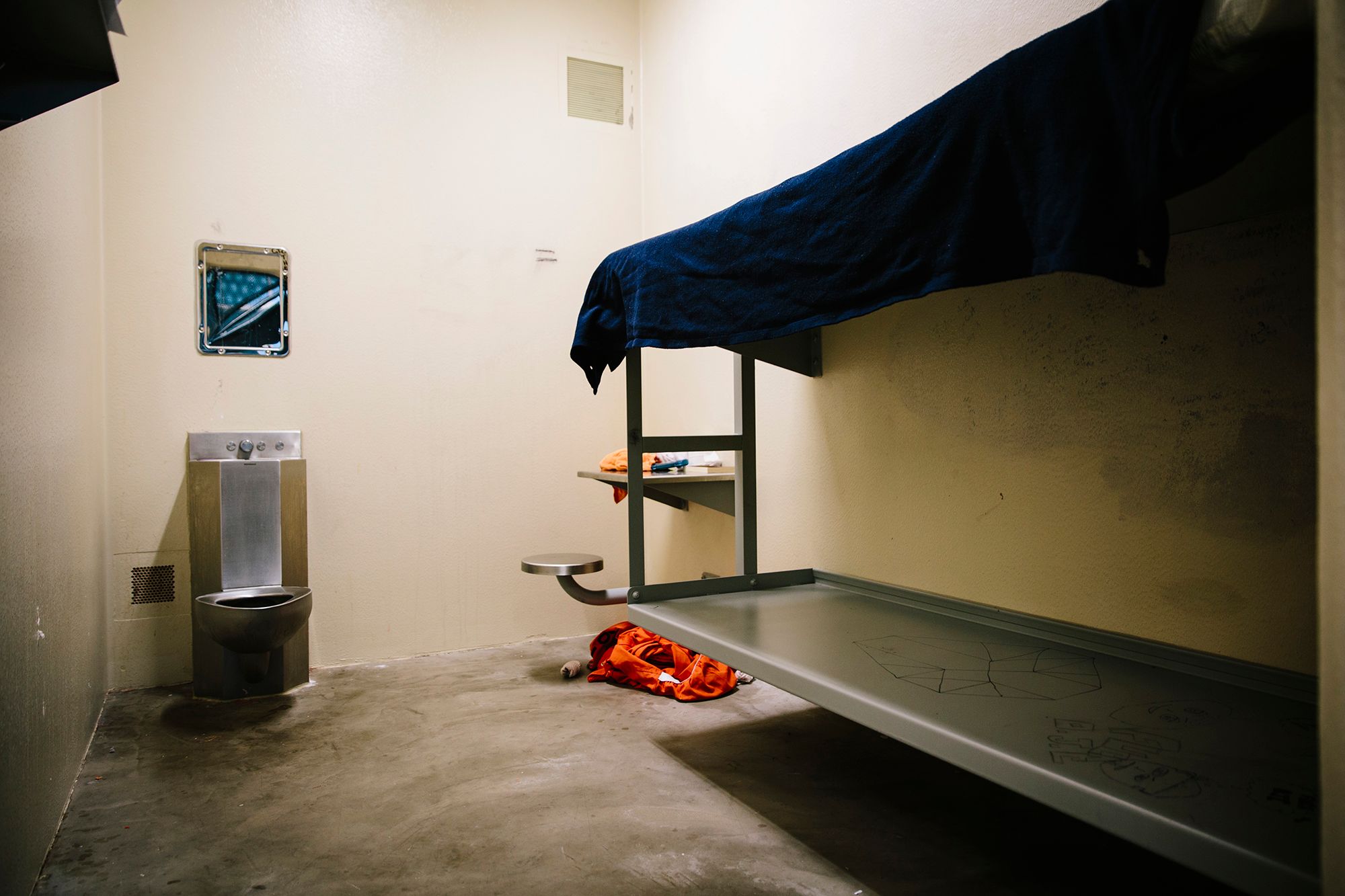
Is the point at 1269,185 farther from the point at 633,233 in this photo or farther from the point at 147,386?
the point at 147,386

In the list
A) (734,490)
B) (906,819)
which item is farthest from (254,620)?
(906,819)

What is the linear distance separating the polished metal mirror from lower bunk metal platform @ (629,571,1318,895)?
217 centimetres

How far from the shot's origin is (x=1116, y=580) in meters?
1.70

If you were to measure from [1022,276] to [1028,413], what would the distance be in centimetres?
80

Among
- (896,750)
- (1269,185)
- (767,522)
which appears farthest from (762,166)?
(896,750)

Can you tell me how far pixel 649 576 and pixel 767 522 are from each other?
1.18 m

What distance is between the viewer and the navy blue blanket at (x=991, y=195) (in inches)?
40.1

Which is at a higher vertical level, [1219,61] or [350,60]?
[350,60]

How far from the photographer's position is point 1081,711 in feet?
4.31

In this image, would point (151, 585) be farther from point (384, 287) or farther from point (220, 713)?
point (384, 287)

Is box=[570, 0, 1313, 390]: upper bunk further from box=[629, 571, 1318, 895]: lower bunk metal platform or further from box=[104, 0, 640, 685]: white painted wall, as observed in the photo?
box=[104, 0, 640, 685]: white painted wall

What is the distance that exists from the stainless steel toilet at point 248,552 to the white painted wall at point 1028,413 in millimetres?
1747

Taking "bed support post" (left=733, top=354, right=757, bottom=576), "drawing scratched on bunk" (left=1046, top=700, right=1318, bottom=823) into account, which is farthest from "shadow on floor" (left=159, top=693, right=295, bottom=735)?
"drawing scratched on bunk" (left=1046, top=700, right=1318, bottom=823)

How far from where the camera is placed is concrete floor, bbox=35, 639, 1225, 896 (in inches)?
63.0
